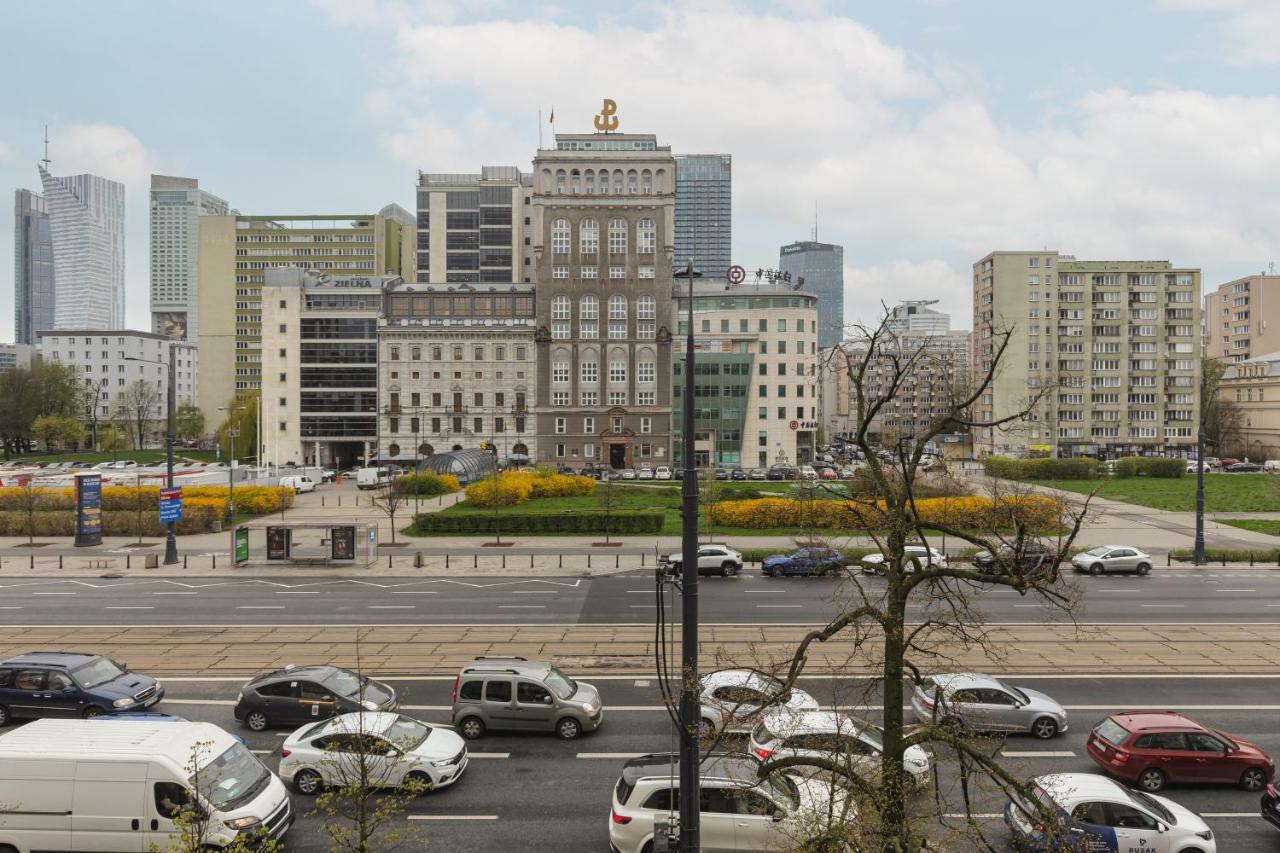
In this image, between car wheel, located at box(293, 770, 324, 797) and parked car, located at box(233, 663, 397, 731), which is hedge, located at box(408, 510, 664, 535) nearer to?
parked car, located at box(233, 663, 397, 731)

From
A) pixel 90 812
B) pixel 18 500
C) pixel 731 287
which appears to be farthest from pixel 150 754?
pixel 731 287

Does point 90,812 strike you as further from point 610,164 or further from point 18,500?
point 610,164

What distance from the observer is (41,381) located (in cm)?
13438

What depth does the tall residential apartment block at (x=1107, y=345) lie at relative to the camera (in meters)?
116

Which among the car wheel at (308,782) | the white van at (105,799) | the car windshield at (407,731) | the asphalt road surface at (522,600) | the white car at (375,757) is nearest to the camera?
the white van at (105,799)

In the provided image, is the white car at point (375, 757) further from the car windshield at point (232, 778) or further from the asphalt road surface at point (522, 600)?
the asphalt road surface at point (522, 600)

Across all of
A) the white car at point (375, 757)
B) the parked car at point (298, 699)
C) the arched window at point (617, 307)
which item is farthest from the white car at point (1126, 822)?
the arched window at point (617, 307)

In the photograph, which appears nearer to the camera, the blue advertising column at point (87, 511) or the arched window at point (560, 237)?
the blue advertising column at point (87, 511)

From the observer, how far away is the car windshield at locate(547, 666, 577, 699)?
18906mm

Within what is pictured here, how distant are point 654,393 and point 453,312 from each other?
26.1 meters

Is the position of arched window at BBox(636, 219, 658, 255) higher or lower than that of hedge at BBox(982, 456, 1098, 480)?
higher

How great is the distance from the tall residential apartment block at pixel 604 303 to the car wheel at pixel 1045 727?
7752 cm

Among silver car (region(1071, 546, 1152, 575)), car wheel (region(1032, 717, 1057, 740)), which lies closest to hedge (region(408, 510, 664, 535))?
silver car (region(1071, 546, 1152, 575))

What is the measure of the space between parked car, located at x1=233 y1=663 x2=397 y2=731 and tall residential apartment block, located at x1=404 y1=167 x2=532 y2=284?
373ft
